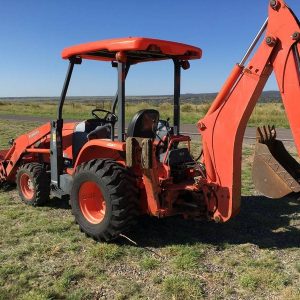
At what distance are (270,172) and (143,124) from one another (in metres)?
1.50

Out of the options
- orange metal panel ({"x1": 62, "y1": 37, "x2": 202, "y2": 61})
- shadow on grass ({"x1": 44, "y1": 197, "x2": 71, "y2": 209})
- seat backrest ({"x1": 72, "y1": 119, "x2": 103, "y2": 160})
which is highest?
orange metal panel ({"x1": 62, "y1": 37, "x2": 202, "y2": 61})

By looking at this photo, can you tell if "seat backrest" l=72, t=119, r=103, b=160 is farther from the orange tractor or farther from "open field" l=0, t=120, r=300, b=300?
"open field" l=0, t=120, r=300, b=300

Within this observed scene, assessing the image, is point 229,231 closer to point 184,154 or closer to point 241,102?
point 184,154

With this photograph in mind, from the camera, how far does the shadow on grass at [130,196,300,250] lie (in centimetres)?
504

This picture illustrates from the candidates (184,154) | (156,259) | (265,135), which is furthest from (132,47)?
(156,259)

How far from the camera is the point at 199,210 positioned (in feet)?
15.9

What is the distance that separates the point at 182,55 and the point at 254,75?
59.3 inches

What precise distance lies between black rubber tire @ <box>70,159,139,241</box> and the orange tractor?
0.01m

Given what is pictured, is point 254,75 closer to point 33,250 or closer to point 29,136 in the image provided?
point 33,250

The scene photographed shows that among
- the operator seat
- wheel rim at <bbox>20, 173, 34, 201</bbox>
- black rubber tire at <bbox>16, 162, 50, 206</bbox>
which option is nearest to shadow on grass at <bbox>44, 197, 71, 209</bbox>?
black rubber tire at <bbox>16, 162, 50, 206</bbox>

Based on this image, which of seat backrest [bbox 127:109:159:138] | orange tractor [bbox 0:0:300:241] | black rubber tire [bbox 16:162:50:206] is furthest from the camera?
black rubber tire [bbox 16:162:50:206]

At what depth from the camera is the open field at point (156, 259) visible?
12.6 feet

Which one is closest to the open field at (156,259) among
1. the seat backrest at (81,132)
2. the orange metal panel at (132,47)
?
the seat backrest at (81,132)

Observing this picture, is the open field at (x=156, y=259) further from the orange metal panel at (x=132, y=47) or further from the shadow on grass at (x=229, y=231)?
the orange metal panel at (x=132, y=47)
